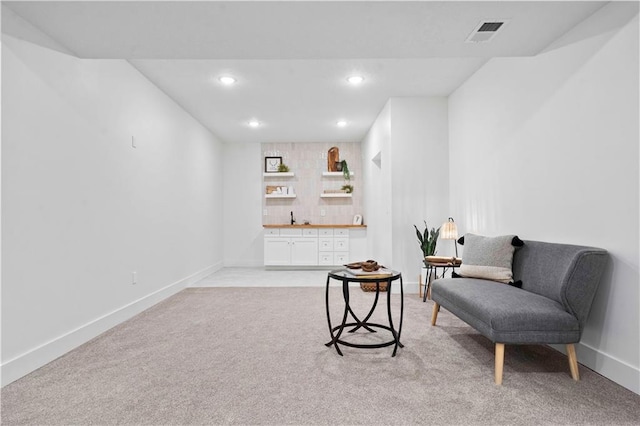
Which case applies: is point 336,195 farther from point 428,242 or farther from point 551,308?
point 551,308

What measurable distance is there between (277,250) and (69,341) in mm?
4181

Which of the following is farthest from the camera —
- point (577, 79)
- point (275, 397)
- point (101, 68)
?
point (101, 68)

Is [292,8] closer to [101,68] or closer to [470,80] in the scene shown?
[101,68]

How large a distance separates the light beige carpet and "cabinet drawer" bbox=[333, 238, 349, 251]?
357cm

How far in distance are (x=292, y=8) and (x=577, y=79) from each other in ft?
6.30

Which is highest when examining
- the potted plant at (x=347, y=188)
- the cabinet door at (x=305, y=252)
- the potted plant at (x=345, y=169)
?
the potted plant at (x=345, y=169)

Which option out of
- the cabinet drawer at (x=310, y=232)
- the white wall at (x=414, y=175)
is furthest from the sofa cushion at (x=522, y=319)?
the cabinet drawer at (x=310, y=232)

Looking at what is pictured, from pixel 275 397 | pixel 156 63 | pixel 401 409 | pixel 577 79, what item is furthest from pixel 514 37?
pixel 156 63

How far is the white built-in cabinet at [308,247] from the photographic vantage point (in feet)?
21.6

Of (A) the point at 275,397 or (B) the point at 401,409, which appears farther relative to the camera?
(A) the point at 275,397

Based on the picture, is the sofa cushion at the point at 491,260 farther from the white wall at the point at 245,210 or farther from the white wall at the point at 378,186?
the white wall at the point at 245,210

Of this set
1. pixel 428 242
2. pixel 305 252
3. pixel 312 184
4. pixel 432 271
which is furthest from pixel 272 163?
pixel 432 271

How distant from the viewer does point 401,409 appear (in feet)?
5.68

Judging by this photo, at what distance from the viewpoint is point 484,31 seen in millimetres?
2342
